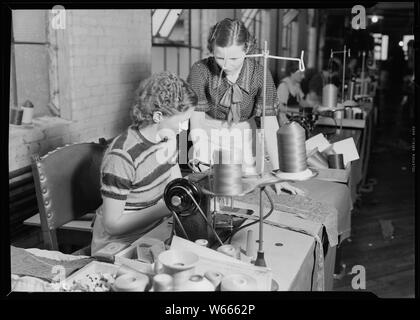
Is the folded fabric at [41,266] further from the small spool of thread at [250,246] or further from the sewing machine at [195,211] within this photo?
the small spool of thread at [250,246]

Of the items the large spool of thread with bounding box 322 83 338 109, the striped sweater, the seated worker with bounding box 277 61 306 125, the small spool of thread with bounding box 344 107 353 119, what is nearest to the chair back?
the striped sweater

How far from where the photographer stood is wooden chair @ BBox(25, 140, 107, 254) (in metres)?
1.83

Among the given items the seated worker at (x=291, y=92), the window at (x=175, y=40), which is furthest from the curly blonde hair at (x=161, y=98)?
the seated worker at (x=291, y=92)

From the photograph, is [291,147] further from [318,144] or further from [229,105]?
[318,144]

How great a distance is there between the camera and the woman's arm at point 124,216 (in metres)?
1.58

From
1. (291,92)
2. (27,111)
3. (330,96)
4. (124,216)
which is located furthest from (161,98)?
(291,92)

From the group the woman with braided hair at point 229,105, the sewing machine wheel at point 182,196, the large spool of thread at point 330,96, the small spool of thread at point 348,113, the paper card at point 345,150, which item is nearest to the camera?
the sewing machine wheel at point 182,196

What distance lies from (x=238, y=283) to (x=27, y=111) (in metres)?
1.52

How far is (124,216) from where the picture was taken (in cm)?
Result: 162

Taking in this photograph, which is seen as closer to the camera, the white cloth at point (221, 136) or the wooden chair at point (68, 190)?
the wooden chair at point (68, 190)

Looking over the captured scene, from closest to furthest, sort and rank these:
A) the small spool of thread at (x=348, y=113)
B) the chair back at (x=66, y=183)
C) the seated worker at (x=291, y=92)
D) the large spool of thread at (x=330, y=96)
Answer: the chair back at (x=66, y=183), the large spool of thread at (x=330, y=96), the small spool of thread at (x=348, y=113), the seated worker at (x=291, y=92)
